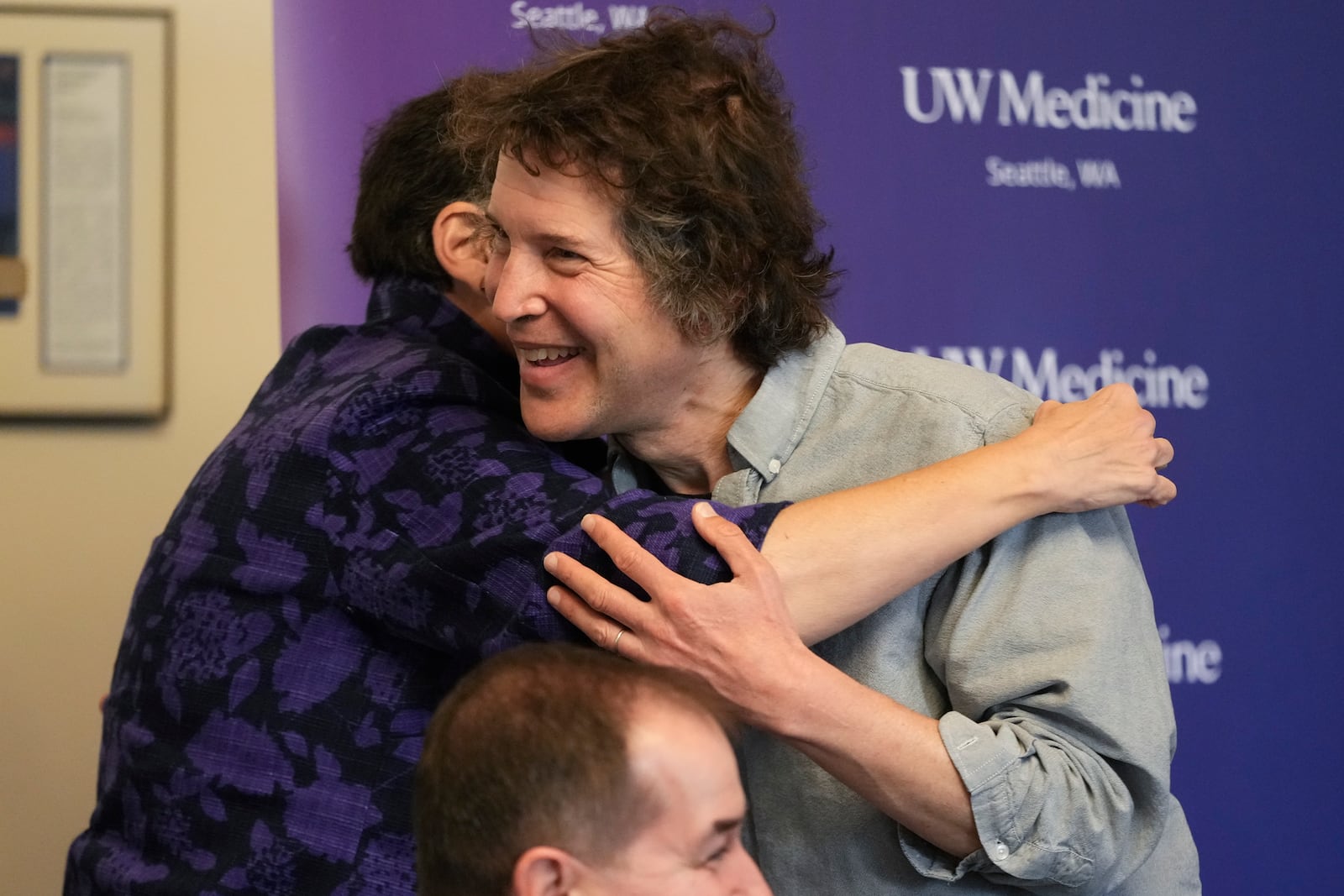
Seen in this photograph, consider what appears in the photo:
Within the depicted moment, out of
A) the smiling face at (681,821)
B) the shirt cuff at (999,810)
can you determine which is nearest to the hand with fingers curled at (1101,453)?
the shirt cuff at (999,810)

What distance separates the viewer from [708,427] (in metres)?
1.63

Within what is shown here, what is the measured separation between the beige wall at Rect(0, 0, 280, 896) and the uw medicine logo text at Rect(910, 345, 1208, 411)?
1292mm

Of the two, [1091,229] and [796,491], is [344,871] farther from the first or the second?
[1091,229]

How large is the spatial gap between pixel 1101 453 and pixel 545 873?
0.70 metres

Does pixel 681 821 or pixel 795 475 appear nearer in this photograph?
pixel 681 821

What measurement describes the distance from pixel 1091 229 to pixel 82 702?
7.00ft

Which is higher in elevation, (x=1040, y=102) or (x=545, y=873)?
(x=1040, y=102)

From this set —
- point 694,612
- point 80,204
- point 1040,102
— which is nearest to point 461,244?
point 694,612

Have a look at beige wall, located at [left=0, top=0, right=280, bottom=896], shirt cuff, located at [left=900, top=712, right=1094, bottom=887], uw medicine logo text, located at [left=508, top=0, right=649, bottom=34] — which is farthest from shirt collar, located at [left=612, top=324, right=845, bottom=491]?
beige wall, located at [left=0, top=0, right=280, bottom=896]

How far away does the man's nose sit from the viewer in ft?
4.95

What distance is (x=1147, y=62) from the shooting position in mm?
2799

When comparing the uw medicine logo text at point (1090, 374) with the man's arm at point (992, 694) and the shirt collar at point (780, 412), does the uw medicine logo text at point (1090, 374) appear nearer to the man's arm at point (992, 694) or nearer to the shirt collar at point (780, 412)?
the shirt collar at point (780, 412)

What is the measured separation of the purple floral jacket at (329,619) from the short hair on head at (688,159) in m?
0.24

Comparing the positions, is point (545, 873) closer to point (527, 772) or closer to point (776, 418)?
point (527, 772)
